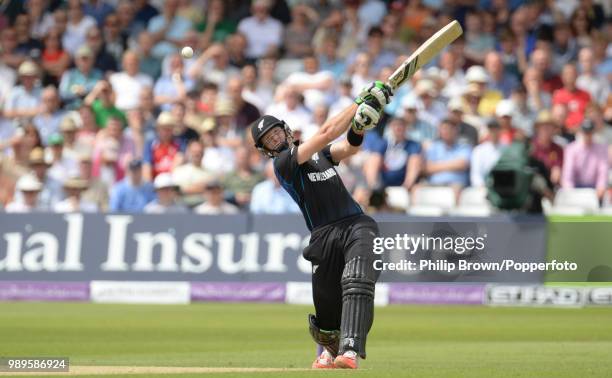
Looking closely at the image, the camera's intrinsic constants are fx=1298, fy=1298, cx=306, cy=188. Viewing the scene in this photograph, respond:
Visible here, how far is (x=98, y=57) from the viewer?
19.0m

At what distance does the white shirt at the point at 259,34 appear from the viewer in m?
18.6

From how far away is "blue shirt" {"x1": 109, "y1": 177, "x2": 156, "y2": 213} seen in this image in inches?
647

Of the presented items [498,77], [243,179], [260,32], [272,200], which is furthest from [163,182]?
[498,77]

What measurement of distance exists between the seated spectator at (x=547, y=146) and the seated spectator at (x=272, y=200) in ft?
10.1

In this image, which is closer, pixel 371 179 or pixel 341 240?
pixel 341 240

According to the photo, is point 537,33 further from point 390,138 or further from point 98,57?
point 98,57

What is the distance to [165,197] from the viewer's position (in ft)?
52.7

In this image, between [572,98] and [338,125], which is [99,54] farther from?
[338,125]

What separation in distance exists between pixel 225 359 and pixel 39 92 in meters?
9.69

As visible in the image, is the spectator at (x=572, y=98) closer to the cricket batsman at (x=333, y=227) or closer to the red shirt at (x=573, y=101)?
the red shirt at (x=573, y=101)

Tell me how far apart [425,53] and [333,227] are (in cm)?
137

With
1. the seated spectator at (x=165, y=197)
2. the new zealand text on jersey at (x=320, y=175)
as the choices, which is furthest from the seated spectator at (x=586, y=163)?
the new zealand text on jersey at (x=320, y=175)

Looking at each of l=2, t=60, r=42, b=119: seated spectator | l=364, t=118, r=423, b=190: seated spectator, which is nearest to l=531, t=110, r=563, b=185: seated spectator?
l=364, t=118, r=423, b=190: seated spectator

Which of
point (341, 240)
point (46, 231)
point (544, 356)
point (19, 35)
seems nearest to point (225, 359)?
point (341, 240)
